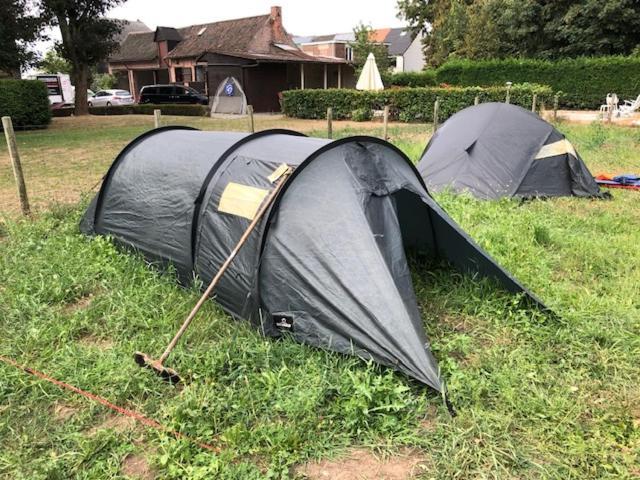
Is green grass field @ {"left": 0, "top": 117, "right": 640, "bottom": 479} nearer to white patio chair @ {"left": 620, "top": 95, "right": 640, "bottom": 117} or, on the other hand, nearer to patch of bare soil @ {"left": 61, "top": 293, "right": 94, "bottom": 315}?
patch of bare soil @ {"left": 61, "top": 293, "right": 94, "bottom": 315}

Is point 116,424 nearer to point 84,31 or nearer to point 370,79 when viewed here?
point 370,79

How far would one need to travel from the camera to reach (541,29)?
2611 centimetres

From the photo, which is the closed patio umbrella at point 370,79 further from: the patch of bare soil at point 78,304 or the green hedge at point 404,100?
the patch of bare soil at point 78,304

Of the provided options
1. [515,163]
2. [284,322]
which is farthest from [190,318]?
[515,163]

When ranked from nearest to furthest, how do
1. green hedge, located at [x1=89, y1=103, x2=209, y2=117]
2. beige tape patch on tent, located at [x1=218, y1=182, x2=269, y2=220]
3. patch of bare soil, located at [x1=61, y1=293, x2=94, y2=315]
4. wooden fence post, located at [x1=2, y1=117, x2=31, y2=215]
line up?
beige tape patch on tent, located at [x1=218, y1=182, x2=269, y2=220] < patch of bare soil, located at [x1=61, y1=293, x2=94, y2=315] < wooden fence post, located at [x1=2, y1=117, x2=31, y2=215] < green hedge, located at [x1=89, y1=103, x2=209, y2=117]

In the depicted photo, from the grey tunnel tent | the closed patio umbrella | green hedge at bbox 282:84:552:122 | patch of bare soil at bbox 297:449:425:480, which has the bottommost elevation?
patch of bare soil at bbox 297:449:425:480

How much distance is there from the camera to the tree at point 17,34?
590 inches

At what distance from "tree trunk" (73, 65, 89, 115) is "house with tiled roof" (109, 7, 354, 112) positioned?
214 cm

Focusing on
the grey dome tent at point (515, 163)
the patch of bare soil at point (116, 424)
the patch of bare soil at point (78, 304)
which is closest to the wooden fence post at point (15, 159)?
the patch of bare soil at point (78, 304)

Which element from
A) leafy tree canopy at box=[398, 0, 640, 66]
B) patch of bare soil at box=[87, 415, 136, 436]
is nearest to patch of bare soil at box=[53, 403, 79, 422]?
patch of bare soil at box=[87, 415, 136, 436]

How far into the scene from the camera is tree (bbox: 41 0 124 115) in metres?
19.9

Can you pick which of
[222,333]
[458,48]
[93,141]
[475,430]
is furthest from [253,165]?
[458,48]

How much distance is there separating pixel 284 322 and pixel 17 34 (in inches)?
649

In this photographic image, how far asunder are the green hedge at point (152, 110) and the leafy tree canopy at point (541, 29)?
15725mm
